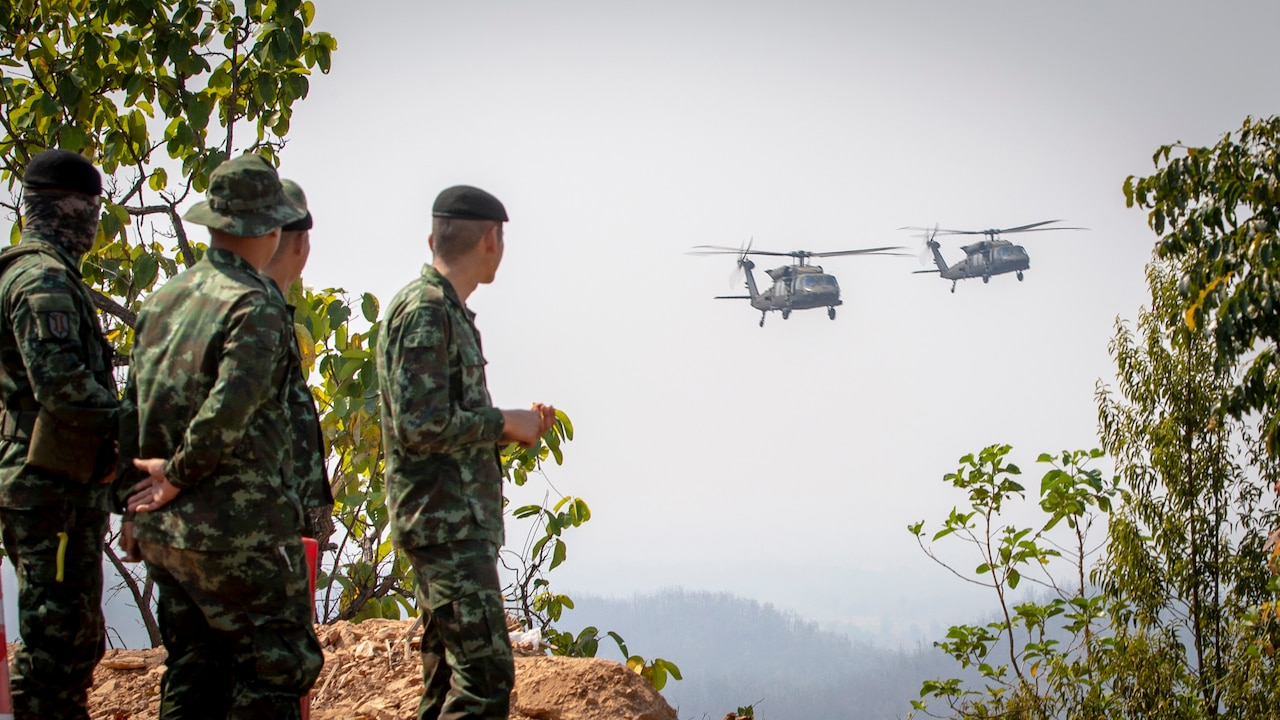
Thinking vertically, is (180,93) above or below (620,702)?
above

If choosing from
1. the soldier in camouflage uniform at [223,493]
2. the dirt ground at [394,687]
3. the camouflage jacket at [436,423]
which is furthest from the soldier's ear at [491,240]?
the dirt ground at [394,687]

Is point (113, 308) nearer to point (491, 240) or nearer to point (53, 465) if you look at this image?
point (53, 465)

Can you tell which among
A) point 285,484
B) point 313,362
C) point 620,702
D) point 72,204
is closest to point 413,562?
point 285,484

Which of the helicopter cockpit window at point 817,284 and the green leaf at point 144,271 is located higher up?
the helicopter cockpit window at point 817,284

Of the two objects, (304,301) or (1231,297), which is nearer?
(304,301)

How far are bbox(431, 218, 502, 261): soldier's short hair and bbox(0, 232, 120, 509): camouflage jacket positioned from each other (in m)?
1.09

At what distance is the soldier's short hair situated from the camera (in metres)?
3.66

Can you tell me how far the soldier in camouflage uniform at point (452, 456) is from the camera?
3396 millimetres

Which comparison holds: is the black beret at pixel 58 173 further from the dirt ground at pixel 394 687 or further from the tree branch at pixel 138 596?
the tree branch at pixel 138 596

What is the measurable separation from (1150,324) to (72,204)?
31.2 ft

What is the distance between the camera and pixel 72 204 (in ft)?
12.9

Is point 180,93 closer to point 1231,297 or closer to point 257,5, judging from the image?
point 257,5

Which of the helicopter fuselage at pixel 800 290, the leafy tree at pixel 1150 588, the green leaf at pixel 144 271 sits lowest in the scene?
the leafy tree at pixel 1150 588

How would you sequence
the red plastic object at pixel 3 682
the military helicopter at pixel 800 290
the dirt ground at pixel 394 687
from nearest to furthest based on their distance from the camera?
1. the red plastic object at pixel 3 682
2. the dirt ground at pixel 394 687
3. the military helicopter at pixel 800 290
